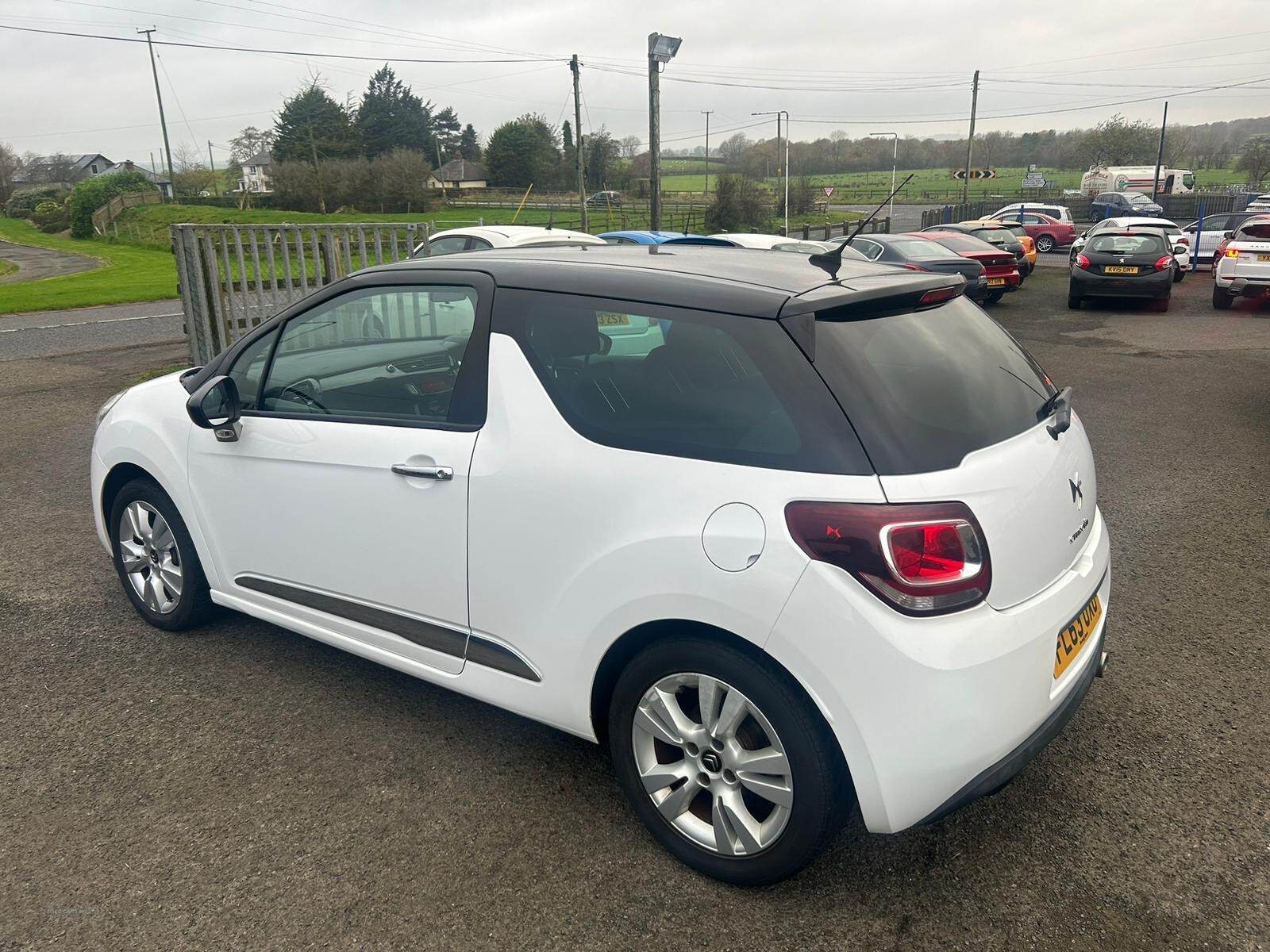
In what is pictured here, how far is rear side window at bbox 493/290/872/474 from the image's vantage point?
7.59 ft

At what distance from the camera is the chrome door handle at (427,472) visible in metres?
2.87

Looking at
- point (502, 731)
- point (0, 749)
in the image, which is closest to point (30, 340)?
point (0, 749)

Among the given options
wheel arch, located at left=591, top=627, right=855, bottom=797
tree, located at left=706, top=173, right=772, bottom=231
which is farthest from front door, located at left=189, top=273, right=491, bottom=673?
tree, located at left=706, top=173, right=772, bottom=231

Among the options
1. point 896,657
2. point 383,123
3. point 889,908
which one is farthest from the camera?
point 383,123

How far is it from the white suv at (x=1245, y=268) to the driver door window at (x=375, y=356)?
17.4 metres

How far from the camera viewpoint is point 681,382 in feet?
8.34

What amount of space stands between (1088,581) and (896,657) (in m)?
0.92

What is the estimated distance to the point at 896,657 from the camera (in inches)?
85.5

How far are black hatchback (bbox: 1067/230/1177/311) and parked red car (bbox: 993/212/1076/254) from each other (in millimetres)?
17882

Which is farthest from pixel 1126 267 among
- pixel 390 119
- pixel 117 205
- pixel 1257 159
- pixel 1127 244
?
pixel 390 119

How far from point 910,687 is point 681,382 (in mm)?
979

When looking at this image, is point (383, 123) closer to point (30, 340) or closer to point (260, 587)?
point (30, 340)

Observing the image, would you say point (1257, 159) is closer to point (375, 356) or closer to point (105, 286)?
point (105, 286)

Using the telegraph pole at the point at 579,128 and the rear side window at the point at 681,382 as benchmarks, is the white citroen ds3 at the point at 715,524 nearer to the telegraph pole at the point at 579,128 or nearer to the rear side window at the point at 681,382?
the rear side window at the point at 681,382
